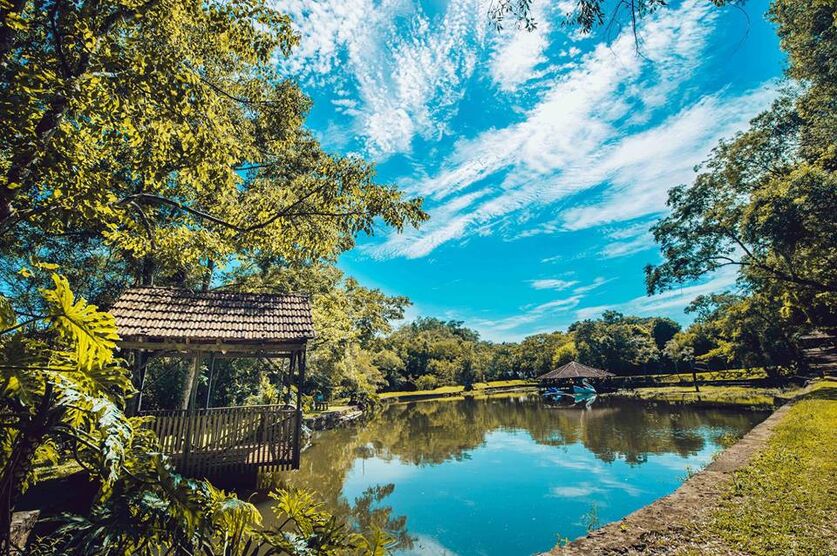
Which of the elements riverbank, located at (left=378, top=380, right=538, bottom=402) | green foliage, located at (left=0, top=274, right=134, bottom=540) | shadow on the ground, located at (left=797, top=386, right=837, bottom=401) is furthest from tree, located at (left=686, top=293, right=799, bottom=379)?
green foliage, located at (left=0, top=274, right=134, bottom=540)

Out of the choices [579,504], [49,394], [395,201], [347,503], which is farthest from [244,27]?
[579,504]

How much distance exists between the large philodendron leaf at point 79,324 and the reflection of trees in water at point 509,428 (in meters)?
8.15

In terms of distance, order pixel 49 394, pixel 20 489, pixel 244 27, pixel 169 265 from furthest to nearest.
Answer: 1. pixel 169 265
2. pixel 244 27
3. pixel 20 489
4. pixel 49 394

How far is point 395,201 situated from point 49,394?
5618 millimetres

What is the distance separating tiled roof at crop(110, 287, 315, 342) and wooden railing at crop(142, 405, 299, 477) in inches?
66.0

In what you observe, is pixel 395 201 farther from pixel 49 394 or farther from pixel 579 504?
pixel 579 504

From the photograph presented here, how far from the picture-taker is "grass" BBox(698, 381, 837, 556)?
4344 millimetres

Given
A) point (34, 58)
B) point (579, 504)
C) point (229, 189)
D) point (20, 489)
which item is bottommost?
point (579, 504)

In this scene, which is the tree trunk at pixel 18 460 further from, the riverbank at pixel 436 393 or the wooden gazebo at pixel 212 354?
the riverbank at pixel 436 393

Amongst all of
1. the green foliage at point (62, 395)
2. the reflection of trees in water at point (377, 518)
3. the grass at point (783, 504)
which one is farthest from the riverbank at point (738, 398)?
the green foliage at point (62, 395)

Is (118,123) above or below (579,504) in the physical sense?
above

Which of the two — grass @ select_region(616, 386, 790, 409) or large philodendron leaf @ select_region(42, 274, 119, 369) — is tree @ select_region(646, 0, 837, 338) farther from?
large philodendron leaf @ select_region(42, 274, 119, 369)

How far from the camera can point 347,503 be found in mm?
8758

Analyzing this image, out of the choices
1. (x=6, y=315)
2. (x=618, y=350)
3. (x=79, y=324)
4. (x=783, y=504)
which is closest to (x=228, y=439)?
(x=6, y=315)
